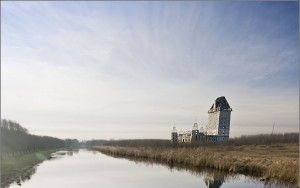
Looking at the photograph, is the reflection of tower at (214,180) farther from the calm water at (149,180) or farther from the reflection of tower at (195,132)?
the reflection of tower at (195,132)

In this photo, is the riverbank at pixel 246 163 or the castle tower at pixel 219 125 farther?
the castle tower at pixel 219 125

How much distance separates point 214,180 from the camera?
9.86 meters

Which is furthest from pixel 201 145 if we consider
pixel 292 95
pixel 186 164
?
pixel 292 95

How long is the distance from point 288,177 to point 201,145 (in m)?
10.5

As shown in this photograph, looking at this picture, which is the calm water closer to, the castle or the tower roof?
the tower roof

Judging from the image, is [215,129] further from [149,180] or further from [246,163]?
[149,180]

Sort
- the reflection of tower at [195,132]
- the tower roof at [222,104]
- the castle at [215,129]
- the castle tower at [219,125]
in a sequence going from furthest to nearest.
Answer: the reflection of tower at [195,132], the castle tower at [219,125], the castle at [215,129], the tower roof at [222,104]

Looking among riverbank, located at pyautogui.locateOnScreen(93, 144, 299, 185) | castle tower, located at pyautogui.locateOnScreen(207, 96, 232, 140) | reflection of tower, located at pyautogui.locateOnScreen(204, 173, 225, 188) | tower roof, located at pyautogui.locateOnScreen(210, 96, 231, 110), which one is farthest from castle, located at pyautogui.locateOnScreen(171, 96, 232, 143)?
reflection of tower, located at pyautogui.locateOnScreen(204, 173, 225, 188)

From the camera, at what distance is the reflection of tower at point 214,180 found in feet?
30.4

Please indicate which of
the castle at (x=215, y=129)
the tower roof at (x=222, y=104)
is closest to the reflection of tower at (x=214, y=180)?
the tower roof at (x=222, y=104)

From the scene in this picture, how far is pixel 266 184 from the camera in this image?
8.75 metres

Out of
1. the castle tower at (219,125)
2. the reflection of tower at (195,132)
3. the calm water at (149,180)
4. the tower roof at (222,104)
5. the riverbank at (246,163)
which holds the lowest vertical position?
the calm water at (149,180)

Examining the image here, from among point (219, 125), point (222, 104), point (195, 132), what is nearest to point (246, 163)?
point (222, 104)

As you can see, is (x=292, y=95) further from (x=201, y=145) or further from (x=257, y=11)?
(x=201, y=145)
